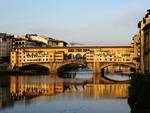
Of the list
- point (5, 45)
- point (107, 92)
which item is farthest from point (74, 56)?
point (107, 92)

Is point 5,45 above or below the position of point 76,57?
above

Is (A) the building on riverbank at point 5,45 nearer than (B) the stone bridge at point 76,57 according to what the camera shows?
No

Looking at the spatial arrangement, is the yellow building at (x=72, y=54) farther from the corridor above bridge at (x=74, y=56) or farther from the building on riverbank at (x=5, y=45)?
the building on riverbank at (x=5, y=45)

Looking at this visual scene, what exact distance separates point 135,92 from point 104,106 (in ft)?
20.7

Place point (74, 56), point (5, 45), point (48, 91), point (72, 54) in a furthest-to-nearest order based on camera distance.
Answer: point (5, 45) → point (72, 54) → point (74, 56) → point (48, 91)

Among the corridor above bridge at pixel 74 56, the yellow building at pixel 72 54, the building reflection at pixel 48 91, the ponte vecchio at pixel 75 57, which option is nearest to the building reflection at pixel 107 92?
the building reflection at pixel 48 91

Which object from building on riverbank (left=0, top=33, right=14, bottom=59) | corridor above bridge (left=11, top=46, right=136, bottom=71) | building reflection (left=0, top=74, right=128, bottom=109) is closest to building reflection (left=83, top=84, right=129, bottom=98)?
building reflection (left=0, top=74, right=128, bottom=109)

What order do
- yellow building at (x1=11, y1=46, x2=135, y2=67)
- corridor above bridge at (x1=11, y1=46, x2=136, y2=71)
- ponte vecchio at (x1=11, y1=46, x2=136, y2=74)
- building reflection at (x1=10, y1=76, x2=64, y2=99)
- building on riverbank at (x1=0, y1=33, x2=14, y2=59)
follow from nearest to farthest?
building reflection at (x1=10, y1=76, x2=64, y2=99)
ponte vecchio at (x1=11, y1=46, x2=136, y2=74)
corridor above bridge at (x1=11, y1=46, x2=136, y2=71)
yellow building at (x1=11, y1=46, x2=135, y2=67)
building on riverbank at (x1=0, y1=33, x2=14, y2=59)

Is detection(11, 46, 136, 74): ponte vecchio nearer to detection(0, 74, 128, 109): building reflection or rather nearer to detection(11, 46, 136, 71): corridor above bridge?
detection(11, 46, 136, 71): corridor above bridge

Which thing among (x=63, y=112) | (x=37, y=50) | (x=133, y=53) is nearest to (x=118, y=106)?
(x=63, y=112)

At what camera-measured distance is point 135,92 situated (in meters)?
21.6

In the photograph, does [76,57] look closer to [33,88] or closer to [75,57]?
[75,57]

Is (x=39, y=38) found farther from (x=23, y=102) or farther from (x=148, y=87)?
(x=148, y=87)

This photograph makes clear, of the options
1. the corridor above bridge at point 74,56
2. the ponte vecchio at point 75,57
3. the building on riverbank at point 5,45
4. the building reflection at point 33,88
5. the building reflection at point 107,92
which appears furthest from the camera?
the building on riverbank at point 5,45
